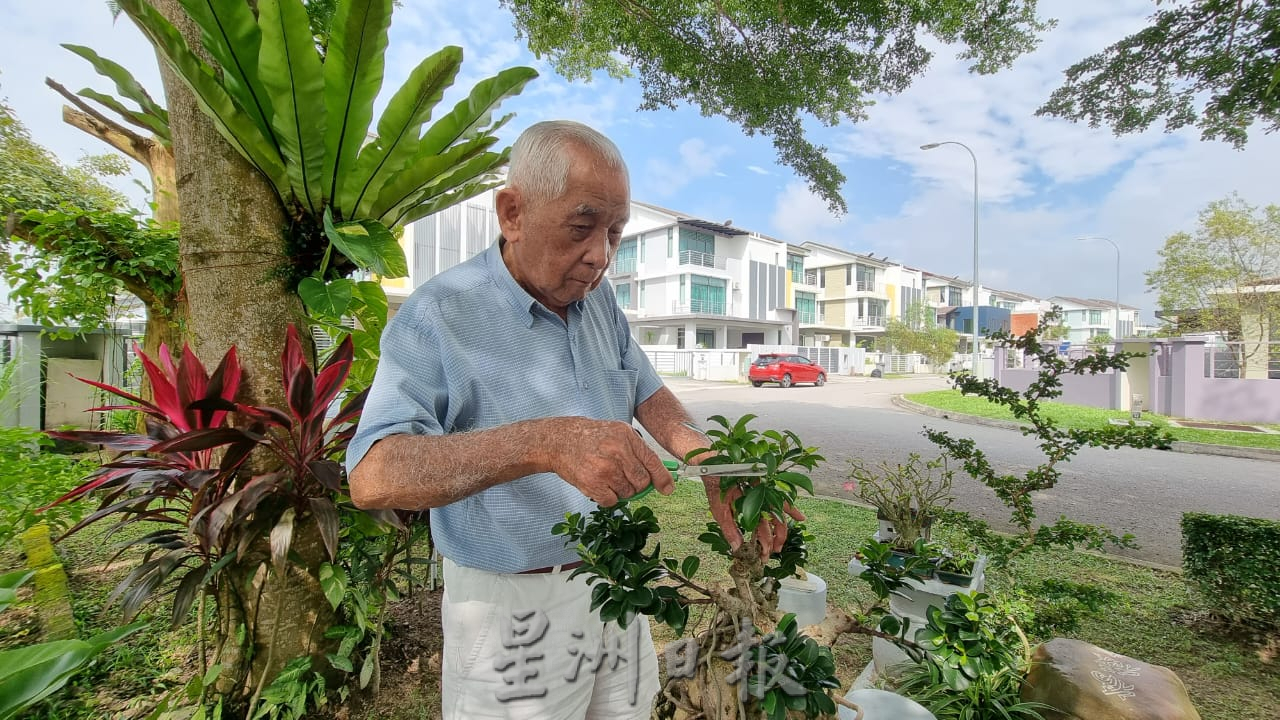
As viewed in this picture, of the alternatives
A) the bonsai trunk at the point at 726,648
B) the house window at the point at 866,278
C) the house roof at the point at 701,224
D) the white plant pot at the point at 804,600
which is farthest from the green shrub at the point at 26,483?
the house window at the point at 866,278

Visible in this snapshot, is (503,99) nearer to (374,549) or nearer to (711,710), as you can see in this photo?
(374,549)

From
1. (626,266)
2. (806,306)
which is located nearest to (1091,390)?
(626,266)

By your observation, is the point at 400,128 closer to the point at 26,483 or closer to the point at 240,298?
the point at 240,298

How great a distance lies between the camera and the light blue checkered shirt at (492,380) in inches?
45.7

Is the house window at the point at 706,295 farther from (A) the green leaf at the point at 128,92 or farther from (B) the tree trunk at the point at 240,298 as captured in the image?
(B) the tree trunk at the point at 240,298

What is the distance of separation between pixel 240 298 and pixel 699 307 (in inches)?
1287

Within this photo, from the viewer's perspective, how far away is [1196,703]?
250 centimetres

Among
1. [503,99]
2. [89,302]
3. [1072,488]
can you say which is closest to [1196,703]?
[503,99]

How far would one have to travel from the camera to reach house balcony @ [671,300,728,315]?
33500 mm

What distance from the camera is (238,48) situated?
1.83 metres

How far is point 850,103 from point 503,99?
17.3ft

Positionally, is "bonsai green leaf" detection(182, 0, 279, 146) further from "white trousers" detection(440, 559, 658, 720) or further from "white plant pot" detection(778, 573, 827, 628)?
"white plant pot" detection(778, 573, 827, 628)

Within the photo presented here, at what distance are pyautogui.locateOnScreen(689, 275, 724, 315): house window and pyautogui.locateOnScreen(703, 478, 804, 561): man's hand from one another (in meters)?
32.5

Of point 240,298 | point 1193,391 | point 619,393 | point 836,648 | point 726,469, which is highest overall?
point 240,298
